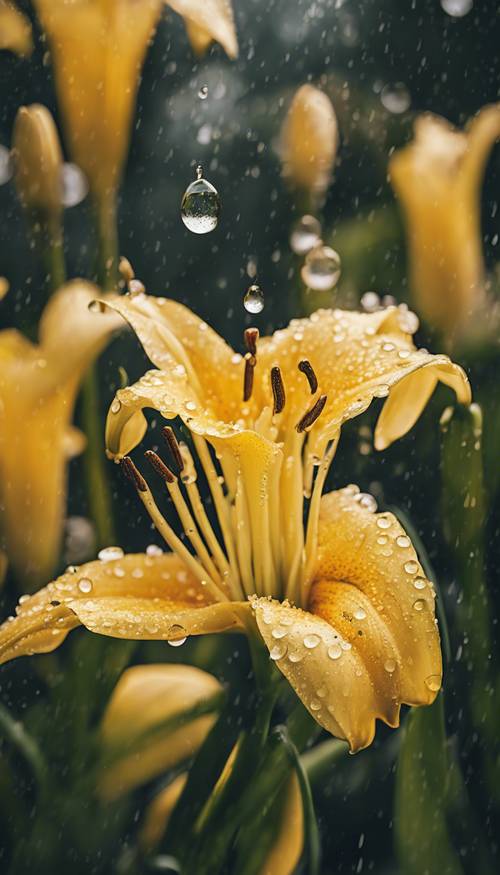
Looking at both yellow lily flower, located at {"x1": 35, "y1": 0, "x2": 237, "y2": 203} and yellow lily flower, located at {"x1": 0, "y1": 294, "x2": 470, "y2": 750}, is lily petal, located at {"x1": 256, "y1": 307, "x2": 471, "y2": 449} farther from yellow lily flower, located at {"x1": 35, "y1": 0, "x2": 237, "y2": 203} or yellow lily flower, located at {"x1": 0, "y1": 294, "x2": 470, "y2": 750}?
yellow lily flower, located at {"x1": 35, "y1": 0, "x2": 237, "y2": 203}

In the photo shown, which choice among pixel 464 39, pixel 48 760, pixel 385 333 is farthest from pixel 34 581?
pixel 464 39

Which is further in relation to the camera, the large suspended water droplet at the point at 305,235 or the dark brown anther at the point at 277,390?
the large suspended water droplet at the point at 305,235

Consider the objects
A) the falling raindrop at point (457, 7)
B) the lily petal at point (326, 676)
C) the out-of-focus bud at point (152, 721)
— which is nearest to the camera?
the lily petal at point (326, 676)

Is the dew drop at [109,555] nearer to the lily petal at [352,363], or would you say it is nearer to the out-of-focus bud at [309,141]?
the lily petal at [352,363]

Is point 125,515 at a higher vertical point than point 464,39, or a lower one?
lower

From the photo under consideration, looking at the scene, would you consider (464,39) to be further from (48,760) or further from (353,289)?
(48,760)

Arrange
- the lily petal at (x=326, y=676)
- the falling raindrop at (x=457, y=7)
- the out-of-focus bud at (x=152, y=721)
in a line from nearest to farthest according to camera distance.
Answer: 1. the lily petal at (x=326, y=676)
2. the out-of-focus bud at (x=152, y=721)
3. the falling raindrop at (x=457, y=7)

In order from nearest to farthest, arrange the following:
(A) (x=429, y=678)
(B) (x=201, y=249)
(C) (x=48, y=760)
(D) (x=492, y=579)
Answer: (A) (x=429, y=678) → (C) (x=48, y=760) → (D) (x=492, y=579) → (B) (x=201, y=249)

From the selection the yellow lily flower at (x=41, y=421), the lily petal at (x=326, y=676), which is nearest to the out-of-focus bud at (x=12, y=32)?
the yellow lily flower at (x=41, y=421)
